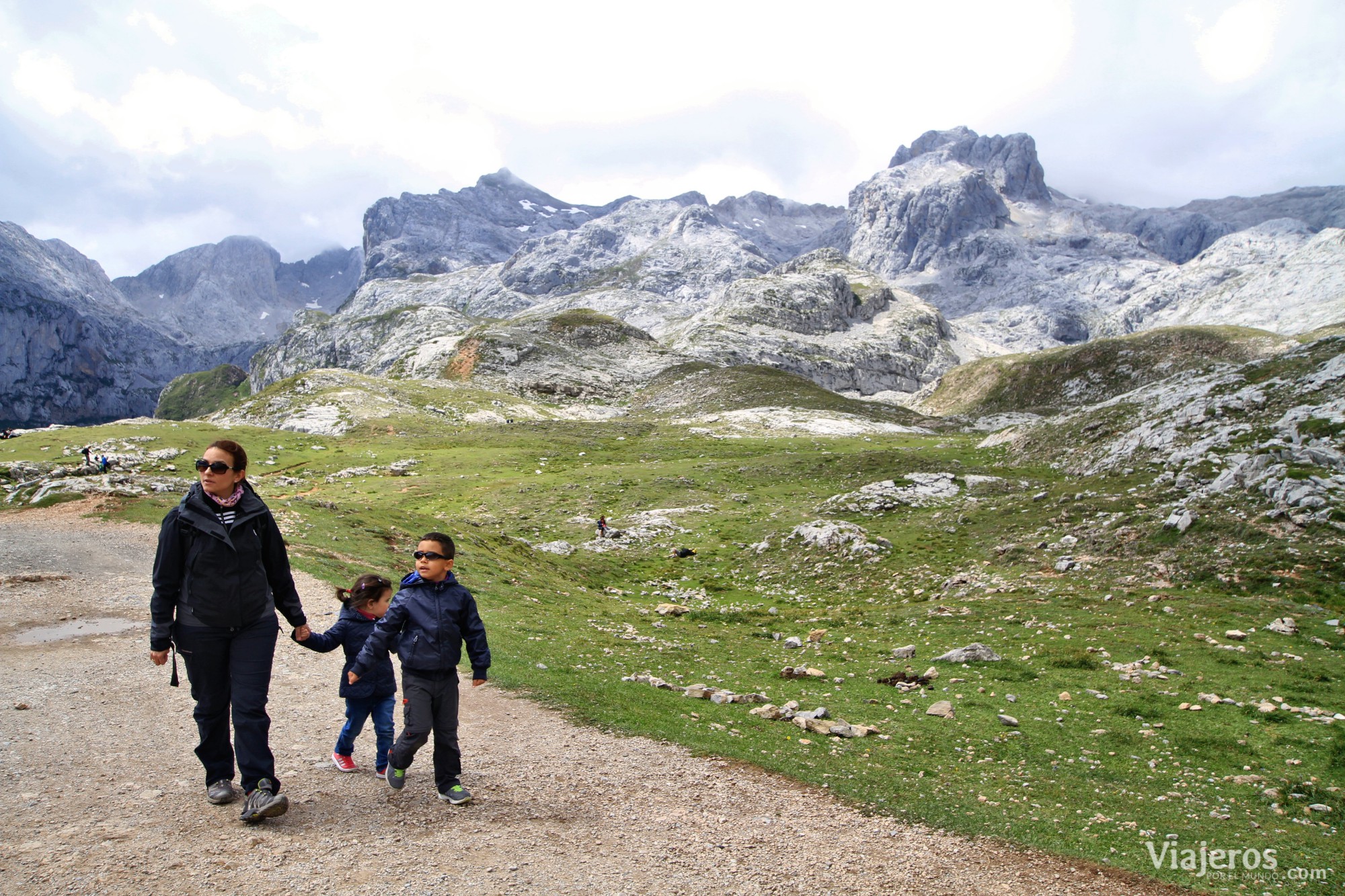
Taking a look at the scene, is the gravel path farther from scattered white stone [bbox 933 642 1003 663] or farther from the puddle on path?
scattered white stone [bbox 933 642 1003 663]

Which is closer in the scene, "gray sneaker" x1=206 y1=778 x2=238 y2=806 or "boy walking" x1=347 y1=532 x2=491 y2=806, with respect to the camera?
"gray sneaker" x1=206 y1=778 x2=238 y2=806

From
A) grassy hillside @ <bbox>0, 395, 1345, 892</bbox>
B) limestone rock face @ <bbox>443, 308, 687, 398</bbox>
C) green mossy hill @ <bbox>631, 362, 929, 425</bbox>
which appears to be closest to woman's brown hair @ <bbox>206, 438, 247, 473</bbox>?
grassy hillside @ <bbox>0, 395, 1345, 892</bbox>

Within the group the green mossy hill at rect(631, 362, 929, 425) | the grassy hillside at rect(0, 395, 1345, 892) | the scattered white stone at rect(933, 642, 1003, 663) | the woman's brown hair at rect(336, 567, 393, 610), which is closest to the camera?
the woman's brown hair at rect(336, 567, 393, 610)

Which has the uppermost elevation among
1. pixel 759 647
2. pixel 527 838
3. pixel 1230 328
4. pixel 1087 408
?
pixel 1230 328

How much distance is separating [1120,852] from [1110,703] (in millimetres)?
7702

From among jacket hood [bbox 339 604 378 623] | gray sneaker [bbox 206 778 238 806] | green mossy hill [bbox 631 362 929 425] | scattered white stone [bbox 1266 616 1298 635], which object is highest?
green mossy hill [bbox 631 362 929 425]

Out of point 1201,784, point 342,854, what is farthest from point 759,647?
point 342,854

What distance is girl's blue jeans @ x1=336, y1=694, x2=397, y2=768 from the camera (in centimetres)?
1070

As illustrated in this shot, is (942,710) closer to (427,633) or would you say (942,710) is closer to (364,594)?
(427,633)

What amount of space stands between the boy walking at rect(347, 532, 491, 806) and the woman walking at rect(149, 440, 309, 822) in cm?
141

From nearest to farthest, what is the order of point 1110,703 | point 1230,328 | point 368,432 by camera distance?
point 1110,703 < point 368,432 < point 1230,328

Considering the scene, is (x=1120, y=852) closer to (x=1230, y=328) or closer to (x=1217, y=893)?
(x=1217, y=893)

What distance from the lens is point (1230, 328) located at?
166125 mm

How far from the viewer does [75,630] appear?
17781mm
